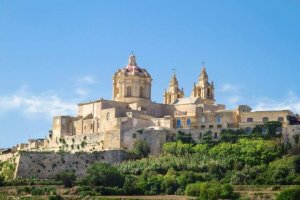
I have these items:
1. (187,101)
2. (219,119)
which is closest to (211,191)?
(219,119)

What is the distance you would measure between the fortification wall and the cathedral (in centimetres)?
231

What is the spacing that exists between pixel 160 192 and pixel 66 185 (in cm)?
652

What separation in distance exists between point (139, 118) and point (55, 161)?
A: 9386 mm

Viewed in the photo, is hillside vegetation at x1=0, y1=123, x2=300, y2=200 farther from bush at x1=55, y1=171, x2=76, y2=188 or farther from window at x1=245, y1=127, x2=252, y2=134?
window at x1=245, y1=127, x2=252, y2=134

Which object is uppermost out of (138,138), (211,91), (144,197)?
(211,91)

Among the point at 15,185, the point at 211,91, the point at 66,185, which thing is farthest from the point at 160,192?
the point at 211,91

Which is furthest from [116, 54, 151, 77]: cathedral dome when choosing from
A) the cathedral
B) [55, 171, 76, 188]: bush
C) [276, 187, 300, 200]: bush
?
[276, 187, 300, 200]: bush

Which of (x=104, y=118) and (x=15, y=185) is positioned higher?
(x=104, y=118)

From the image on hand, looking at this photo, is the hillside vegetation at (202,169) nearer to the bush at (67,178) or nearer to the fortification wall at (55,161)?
the bush at (67,178)

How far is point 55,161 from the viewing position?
63.0 metres

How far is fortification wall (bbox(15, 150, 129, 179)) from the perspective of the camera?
203ft

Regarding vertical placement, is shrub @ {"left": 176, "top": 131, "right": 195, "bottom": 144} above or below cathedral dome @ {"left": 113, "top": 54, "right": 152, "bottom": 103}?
below

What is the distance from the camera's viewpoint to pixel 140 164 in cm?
6234

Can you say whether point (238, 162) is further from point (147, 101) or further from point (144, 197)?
point (147, 101)
